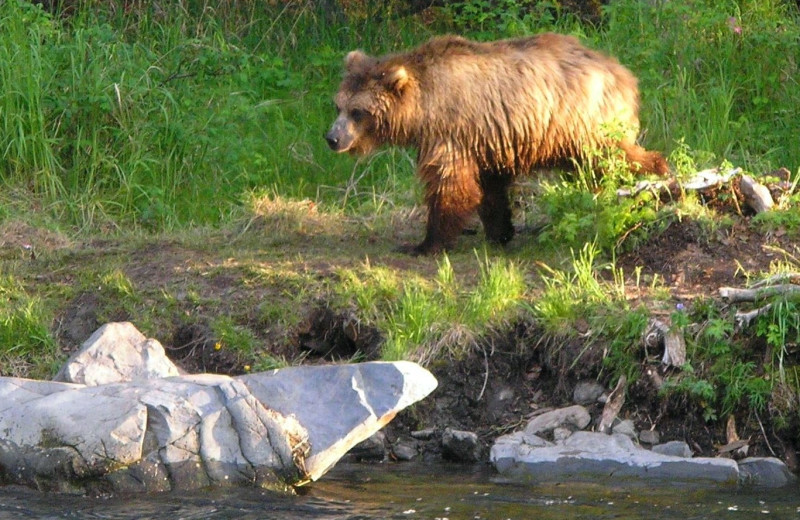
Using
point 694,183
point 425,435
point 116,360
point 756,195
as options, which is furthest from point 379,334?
point 756,195

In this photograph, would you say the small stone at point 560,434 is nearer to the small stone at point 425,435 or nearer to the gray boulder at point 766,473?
the small stone at point 425,435

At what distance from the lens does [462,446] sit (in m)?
6.30

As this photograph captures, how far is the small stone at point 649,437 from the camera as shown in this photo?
20.3 feet

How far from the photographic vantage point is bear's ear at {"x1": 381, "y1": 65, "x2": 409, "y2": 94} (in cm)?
754

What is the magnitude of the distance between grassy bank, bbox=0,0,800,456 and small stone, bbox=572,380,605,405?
0.07 meters

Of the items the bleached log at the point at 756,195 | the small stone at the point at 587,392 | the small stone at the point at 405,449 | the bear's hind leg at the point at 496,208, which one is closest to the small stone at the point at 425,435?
the small stone at the point at 405,449

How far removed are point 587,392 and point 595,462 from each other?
1.99 ft

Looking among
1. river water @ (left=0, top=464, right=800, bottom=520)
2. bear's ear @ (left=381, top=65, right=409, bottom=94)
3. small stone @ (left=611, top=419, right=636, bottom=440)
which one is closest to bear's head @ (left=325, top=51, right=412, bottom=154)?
bear's ear @ (left=381, top=65, right=409, bottom=94)

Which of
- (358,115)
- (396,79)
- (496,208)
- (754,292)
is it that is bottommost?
(496,208)

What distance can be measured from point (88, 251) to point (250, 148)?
1818 millimetres

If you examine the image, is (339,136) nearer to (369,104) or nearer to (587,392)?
(369,104)

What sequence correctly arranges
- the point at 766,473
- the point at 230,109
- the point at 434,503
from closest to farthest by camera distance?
the point at 434,503 → the point at 766,473 → the point at 230,109

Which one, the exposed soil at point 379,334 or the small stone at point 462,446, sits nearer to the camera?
the small stone at point 462,446

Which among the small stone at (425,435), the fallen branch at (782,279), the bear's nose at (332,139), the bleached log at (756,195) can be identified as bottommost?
the small stone at (425,435)
